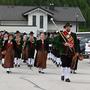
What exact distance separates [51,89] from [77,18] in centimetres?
7064

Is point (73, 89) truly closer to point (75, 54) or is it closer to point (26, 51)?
point (75, 54)

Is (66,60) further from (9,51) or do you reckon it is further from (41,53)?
(9,51)

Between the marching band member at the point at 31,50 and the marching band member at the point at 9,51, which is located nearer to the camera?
the marching band member at the point at 9,51

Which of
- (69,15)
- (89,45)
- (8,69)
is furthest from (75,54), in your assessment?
(69,15)

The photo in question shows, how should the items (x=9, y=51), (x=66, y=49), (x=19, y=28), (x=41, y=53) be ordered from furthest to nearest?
(x=19, y=28)
(x=41, y=53)
(x=9, y=51)
(x=66, y=49)

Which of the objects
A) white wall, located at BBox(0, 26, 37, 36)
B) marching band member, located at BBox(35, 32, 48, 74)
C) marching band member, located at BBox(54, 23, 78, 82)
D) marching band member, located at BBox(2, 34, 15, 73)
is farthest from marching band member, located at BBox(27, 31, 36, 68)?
white wall, located at BBox(0, 26, 37, 36)

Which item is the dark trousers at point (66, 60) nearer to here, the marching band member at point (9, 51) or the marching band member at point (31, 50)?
the marching band member at point (9, 51)

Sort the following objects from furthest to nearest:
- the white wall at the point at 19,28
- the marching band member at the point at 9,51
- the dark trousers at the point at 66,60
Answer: the white wall at the point at 19,28
the marching band member at the point at 9,51
the dark trousers at the point at 66,60

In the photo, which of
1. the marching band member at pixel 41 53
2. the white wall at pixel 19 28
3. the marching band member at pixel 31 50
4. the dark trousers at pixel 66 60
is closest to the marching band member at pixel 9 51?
the marching band member at pixel 41 53

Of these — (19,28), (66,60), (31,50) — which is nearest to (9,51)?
(31,50)

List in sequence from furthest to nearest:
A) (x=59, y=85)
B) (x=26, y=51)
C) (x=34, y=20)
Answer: (x=34, y=20), (x=26, y=51), (x=59, y=85)

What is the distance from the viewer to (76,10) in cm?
8950

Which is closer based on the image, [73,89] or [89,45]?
[73,89]

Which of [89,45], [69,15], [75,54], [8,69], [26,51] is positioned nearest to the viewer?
[75,54]
